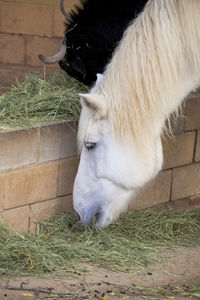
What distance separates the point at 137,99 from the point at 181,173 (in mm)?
1292

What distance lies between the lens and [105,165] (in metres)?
3.69

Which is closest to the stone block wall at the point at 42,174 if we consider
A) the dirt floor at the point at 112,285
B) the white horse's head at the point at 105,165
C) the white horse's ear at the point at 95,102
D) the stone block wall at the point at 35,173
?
the stone block wall at the point at 35,173

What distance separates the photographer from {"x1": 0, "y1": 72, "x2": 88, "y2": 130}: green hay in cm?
390

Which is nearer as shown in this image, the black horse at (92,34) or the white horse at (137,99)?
the white horse at (137,99)

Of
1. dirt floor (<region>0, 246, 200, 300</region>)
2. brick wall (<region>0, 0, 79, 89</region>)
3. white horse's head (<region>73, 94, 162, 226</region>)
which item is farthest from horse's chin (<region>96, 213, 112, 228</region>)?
brick wall (<region>0, 0, 79, 89</region>)

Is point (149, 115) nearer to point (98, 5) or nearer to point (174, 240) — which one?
point (174, 240)

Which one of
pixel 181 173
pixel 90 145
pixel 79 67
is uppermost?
pixel 79 67

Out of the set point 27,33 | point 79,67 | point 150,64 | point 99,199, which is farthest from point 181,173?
point 27,33

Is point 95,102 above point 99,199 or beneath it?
above

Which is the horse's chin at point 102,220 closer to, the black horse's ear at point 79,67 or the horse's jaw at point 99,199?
the horse's jaw at point 99,199

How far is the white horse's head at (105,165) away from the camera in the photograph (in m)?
3.65

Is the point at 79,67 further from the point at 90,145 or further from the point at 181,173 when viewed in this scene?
the point at 181,173

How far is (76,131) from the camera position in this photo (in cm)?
411

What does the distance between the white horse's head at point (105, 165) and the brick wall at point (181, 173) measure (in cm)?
70
